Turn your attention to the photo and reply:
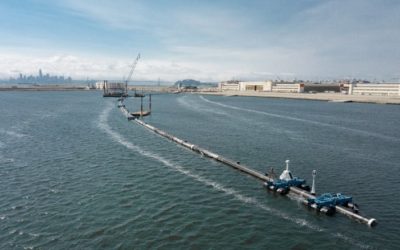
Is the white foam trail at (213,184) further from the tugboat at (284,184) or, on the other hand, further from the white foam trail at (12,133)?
the white foam trail at (12,133)

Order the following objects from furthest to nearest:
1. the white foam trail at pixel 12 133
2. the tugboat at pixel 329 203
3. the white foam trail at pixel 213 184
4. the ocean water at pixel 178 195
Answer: the white foam trail at pixel 12 133
the tugboat at pixel 329 203
the white foam trail at pixel 213 184
the ocean water at pixel 178 195

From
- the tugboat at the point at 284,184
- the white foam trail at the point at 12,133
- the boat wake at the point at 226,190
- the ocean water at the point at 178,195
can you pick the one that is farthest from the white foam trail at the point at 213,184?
the white foam trail at the point at 12,133

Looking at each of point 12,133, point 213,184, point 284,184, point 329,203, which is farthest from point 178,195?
point 12,133

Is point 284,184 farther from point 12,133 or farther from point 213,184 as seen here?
point 12,133

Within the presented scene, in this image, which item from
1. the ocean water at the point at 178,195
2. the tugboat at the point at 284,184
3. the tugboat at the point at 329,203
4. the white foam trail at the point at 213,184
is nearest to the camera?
the ocean water at the point at 178,195

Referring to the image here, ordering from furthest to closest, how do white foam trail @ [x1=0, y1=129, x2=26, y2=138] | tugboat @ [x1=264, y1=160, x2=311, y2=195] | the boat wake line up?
white foam trail @ [x1=0, y1=129, x2=26, y2=138] → tugboat @ [x1=264, y1=160, x2=311, y2=195] → the boat wake

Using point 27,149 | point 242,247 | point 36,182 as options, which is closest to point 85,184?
point 36,182

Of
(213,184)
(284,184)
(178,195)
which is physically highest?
(284,184)

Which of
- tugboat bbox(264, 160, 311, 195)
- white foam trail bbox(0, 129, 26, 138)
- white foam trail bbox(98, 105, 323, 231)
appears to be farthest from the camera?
white foam trail bbox(0, 129, 26, 138)

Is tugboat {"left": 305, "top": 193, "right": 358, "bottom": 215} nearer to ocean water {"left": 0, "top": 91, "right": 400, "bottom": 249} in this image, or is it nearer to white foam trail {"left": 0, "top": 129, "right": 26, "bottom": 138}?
ocean water {"left": 0, "top": 91, "right": 400, "bottom": 249}

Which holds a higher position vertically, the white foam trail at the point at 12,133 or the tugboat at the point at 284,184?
the tugboat at the point at 284,184

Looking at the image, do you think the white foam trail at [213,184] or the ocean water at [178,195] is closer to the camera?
the ocean water at [178,195]

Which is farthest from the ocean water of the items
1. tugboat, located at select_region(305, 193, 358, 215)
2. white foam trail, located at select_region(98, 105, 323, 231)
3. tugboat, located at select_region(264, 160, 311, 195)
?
tugboat, located at select_region(264, 160, 311, 195)

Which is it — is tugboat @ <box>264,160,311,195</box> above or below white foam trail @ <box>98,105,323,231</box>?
above
